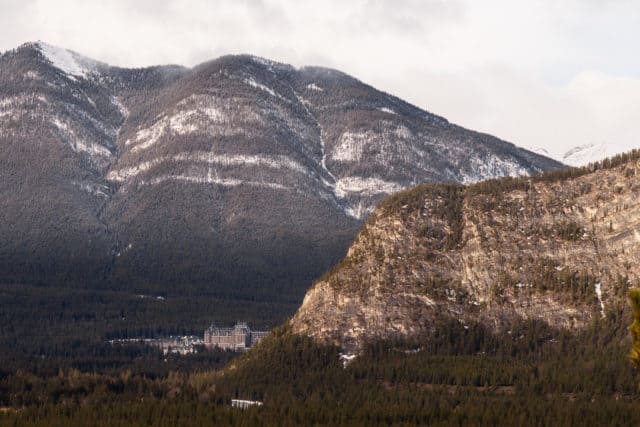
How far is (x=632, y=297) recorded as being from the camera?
406ft

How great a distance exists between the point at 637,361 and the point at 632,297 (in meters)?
4.42

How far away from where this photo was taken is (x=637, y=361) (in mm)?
123375
